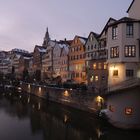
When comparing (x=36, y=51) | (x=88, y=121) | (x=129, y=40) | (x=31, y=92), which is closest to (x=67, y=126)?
(x=88, y=121)

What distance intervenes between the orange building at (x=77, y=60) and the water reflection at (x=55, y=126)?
758 inches

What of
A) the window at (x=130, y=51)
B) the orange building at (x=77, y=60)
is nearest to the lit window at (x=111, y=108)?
the window at (x=130, y=51)

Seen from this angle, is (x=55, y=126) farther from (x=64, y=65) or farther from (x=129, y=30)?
(x=64, y=65)

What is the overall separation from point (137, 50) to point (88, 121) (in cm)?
1463

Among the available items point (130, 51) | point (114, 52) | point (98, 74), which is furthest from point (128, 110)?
point (98, 74)

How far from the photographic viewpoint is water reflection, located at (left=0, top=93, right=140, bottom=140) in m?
37.3

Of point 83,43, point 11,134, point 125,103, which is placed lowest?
point 11,134

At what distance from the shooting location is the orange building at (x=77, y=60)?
7706 centimetres

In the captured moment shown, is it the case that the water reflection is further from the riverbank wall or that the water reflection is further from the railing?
the railing

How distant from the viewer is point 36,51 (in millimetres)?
118750

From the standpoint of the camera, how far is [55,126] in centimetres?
4475

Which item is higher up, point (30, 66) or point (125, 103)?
point (30, 66)

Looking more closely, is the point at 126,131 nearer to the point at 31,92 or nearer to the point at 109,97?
the point at 109,97

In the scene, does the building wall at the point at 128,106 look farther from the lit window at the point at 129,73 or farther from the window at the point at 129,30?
the window at the point at 129,30
